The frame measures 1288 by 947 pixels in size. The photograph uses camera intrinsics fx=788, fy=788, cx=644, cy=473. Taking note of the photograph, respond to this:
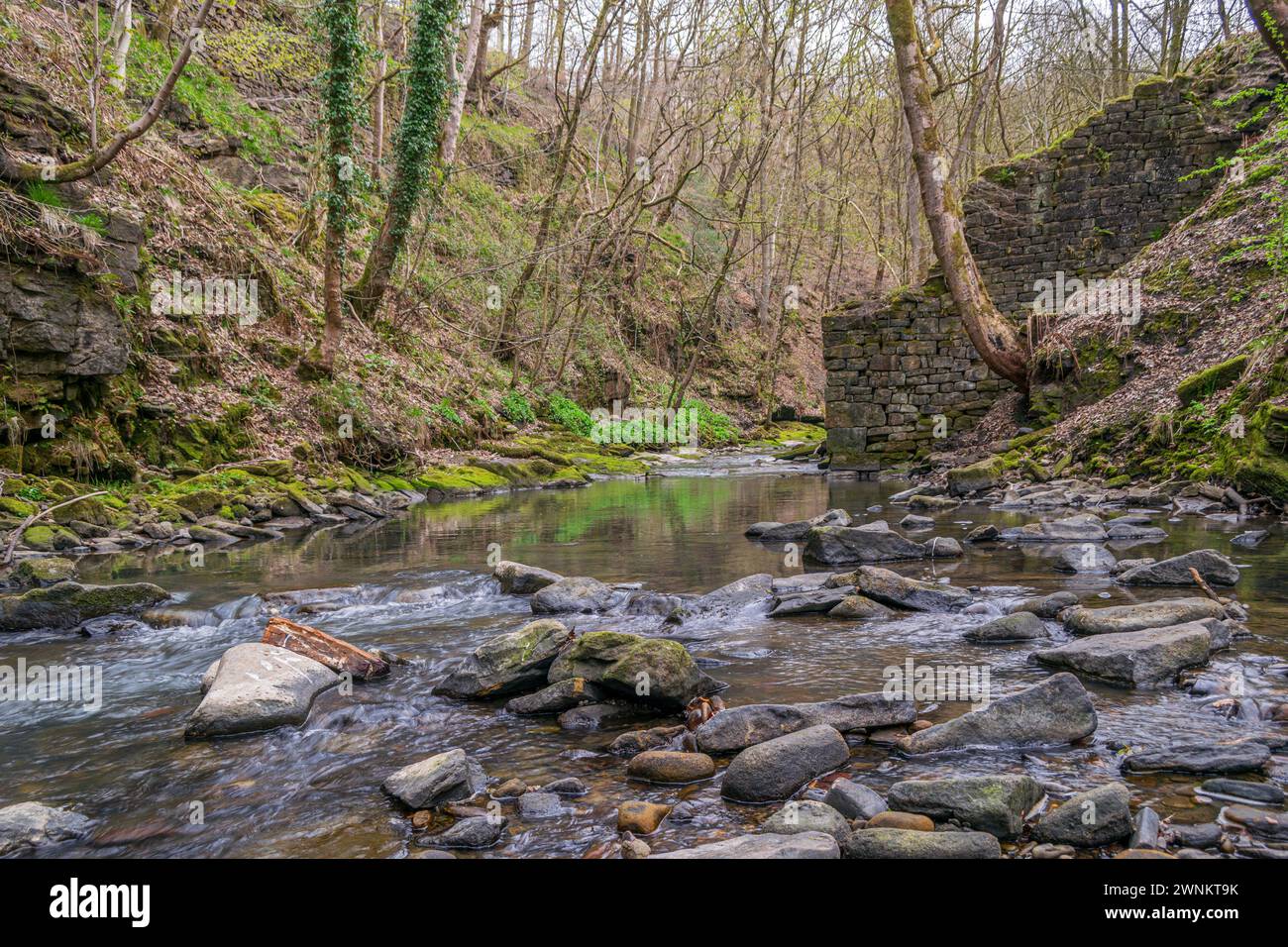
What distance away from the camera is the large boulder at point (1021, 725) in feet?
10.4

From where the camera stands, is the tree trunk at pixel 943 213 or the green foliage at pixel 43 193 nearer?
the green foliage at pixel 43 193

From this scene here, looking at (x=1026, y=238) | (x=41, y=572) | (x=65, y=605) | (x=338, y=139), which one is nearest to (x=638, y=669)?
(x=65, y=605)

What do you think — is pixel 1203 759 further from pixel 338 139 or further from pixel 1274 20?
pixel 338 139

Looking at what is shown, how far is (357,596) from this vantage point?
21.6ft

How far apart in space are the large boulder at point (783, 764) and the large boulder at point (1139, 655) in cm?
165

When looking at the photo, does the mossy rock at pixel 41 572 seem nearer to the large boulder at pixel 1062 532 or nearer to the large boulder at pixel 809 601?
the large boulder at pixel 809 601

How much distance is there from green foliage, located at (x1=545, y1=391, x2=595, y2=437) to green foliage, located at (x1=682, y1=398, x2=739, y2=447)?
15.5 ft

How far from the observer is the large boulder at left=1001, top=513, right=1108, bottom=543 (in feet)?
Result: 25.0

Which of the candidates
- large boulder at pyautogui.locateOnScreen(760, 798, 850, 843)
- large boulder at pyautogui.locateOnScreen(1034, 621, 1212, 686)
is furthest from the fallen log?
large boulder at pyautogui.locateOnScreen(1034, 621, 1212, 686)

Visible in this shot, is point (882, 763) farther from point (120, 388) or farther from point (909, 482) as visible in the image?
point (909, 482)

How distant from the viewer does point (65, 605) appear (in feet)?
19.1

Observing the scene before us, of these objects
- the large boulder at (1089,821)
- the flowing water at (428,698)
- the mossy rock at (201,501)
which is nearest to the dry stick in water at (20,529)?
the flowing water at (428,698)

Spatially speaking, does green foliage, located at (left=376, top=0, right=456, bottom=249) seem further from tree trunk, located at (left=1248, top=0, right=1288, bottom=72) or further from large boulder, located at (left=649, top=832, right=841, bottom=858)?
large boulder, located at (left=649, top=832, right=841, bottom=858)

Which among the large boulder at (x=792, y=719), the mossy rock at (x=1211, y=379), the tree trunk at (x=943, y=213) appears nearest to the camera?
the large boulder at (x=792, y=719)
